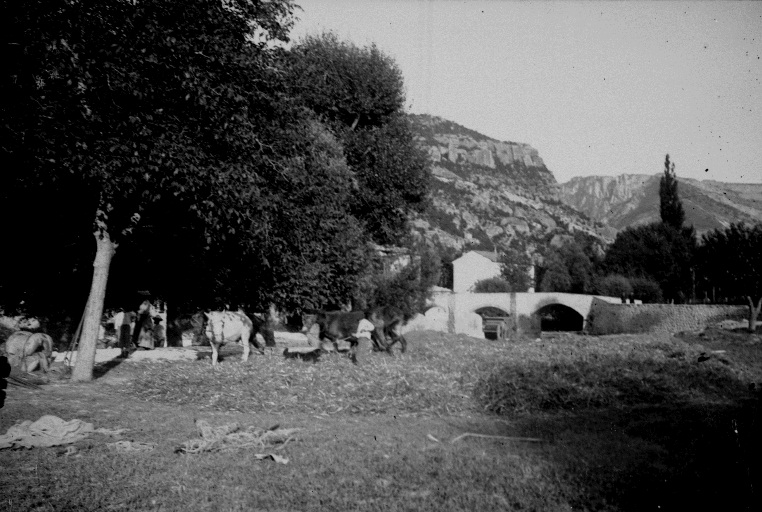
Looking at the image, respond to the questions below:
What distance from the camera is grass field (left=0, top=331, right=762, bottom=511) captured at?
19.9ft

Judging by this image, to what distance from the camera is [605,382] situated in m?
14.2

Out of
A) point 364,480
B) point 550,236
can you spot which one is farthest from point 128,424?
point 550,236

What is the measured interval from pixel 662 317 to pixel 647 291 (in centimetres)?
2851

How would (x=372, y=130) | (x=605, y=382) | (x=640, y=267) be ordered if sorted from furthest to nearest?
(x=640, y=267), (x=372, y=130), (x=605, y=382)

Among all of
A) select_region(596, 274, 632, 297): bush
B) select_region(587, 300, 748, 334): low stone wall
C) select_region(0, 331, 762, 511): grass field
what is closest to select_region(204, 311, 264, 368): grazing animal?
select_region(0, 331, 762, 511): grass field

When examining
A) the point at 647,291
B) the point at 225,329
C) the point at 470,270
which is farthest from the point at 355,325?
the point at 470,270

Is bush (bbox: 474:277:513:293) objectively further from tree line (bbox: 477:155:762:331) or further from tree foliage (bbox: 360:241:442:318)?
tree foliage (bbox: 360:241:442:318)

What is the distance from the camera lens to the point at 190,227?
1958 cm

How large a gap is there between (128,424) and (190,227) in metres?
10.8

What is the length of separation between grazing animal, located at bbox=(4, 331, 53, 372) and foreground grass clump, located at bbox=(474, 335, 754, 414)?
11.5m

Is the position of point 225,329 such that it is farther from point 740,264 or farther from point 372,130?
point 740,264

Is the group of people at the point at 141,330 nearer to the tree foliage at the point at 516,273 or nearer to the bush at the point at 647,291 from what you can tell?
the bush at the point at 647,291

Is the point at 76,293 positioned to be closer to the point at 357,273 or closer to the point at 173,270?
the point at 173,270

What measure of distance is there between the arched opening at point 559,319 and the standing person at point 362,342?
5311 centimetres
